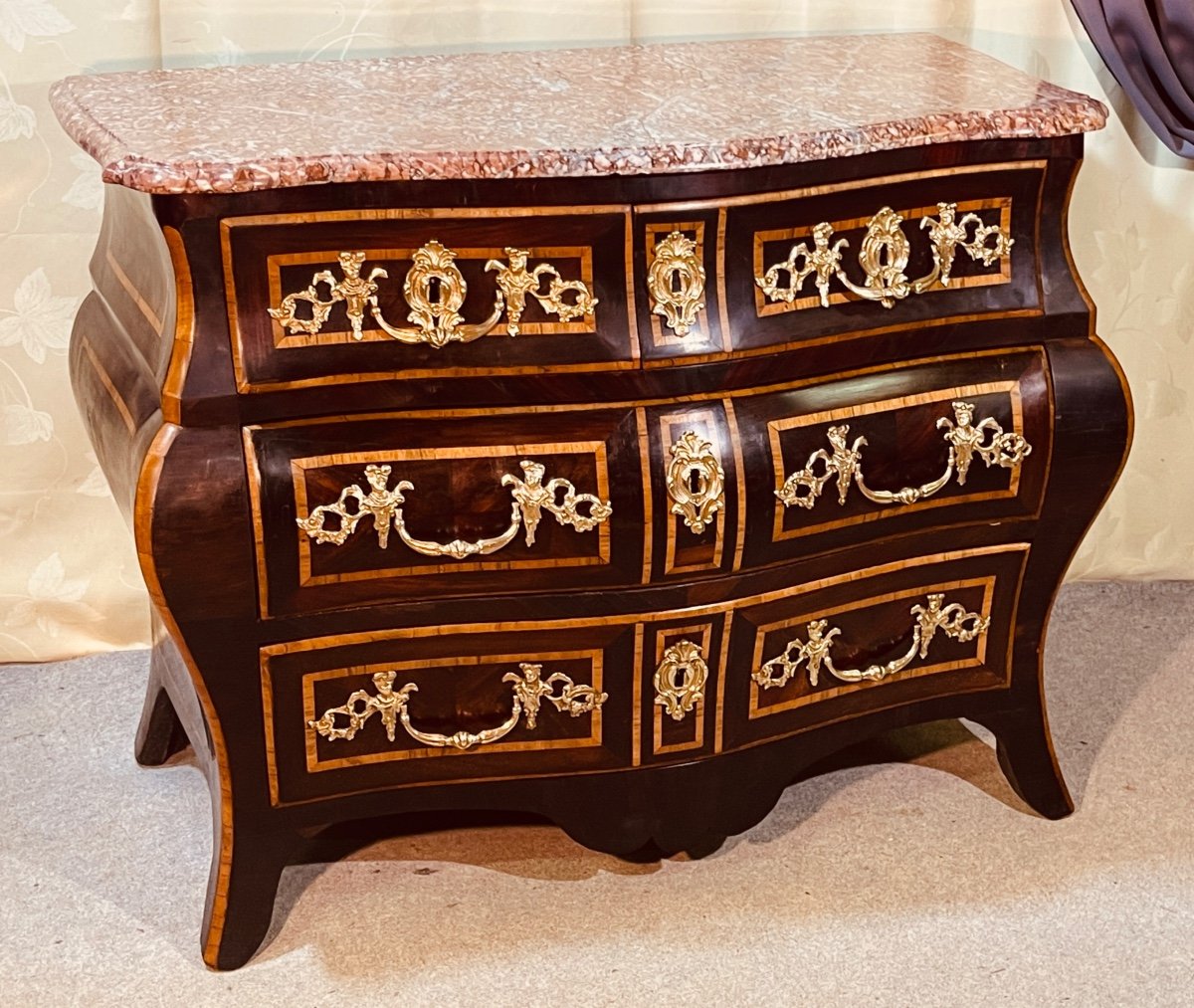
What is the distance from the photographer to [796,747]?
5.10ft

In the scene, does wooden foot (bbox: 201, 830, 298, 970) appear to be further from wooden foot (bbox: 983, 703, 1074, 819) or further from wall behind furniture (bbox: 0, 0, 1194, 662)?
wooden foot (bbox: 983, 703, 1074, 819)

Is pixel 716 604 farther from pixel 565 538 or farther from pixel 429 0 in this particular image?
pixel 429 0

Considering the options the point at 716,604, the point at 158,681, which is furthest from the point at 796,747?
the point at 158,681

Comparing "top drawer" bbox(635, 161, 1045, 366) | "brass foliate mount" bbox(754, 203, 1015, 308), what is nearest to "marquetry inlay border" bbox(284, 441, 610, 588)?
"top drawer" bbox(635, 161, 1045, 366)

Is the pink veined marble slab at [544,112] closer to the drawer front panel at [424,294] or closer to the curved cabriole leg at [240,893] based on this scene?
the drawer front panel at [424,294]

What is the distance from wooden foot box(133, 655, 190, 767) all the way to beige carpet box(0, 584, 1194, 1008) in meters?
0.02

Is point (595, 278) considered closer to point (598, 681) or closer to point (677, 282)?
point (677, 282)

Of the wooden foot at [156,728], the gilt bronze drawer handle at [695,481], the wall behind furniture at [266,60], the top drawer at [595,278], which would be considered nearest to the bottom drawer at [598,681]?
the gilt bronze drawer handle at [695,481]

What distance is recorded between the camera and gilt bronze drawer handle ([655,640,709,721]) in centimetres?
143

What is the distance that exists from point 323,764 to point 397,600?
7.2 inches

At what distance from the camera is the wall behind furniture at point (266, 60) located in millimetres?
1746

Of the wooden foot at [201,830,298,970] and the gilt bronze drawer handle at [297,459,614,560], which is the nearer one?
the gilt bronze drawer handle at [297,459,614,560]

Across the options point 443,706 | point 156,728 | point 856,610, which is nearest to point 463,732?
point 443,706

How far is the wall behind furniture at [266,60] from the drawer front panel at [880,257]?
225mm
